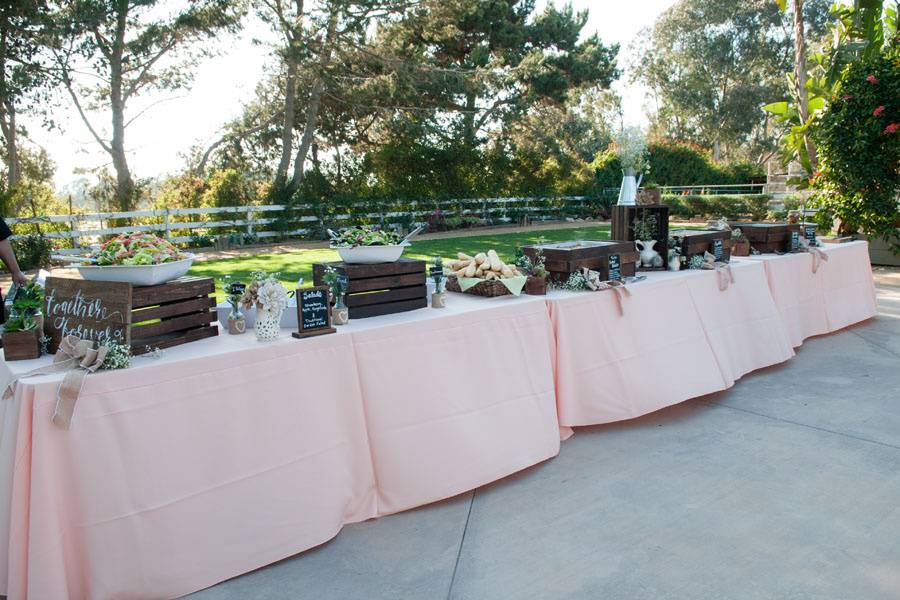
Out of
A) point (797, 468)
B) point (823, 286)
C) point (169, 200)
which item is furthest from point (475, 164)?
point (797, 468)

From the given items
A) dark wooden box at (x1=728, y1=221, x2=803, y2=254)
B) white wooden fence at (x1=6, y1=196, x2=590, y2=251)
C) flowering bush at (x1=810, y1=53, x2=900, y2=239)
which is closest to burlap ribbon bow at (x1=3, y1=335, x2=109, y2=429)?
dark wooden box at (x1=728, y1=221, x2=803, y2=254)

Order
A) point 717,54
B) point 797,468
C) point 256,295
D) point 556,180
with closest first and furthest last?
point 256,295 < point 797,468 < point 556,180 < point 717,54

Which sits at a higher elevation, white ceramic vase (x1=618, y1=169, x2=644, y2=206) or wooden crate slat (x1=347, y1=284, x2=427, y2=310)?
white ceramic vase (x1=618, y1=169, x2=644, y2=206)

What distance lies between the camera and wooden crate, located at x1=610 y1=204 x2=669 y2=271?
4355mm

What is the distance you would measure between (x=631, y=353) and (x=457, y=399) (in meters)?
1.29

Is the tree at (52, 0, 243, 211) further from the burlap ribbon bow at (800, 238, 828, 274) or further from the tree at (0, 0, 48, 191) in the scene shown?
the burlap ribbon bow at (800, 238, 828, 274)

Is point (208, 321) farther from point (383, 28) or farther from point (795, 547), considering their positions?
point (383, 28)

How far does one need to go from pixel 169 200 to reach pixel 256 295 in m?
14.7

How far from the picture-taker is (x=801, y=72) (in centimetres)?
991

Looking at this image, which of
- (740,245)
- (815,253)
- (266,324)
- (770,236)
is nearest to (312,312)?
(266,324)

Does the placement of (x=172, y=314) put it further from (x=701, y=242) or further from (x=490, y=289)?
(x=701, y=242)

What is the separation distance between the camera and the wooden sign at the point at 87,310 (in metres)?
2.26

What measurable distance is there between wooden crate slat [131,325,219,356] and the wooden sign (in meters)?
0.07

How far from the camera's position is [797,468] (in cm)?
308
